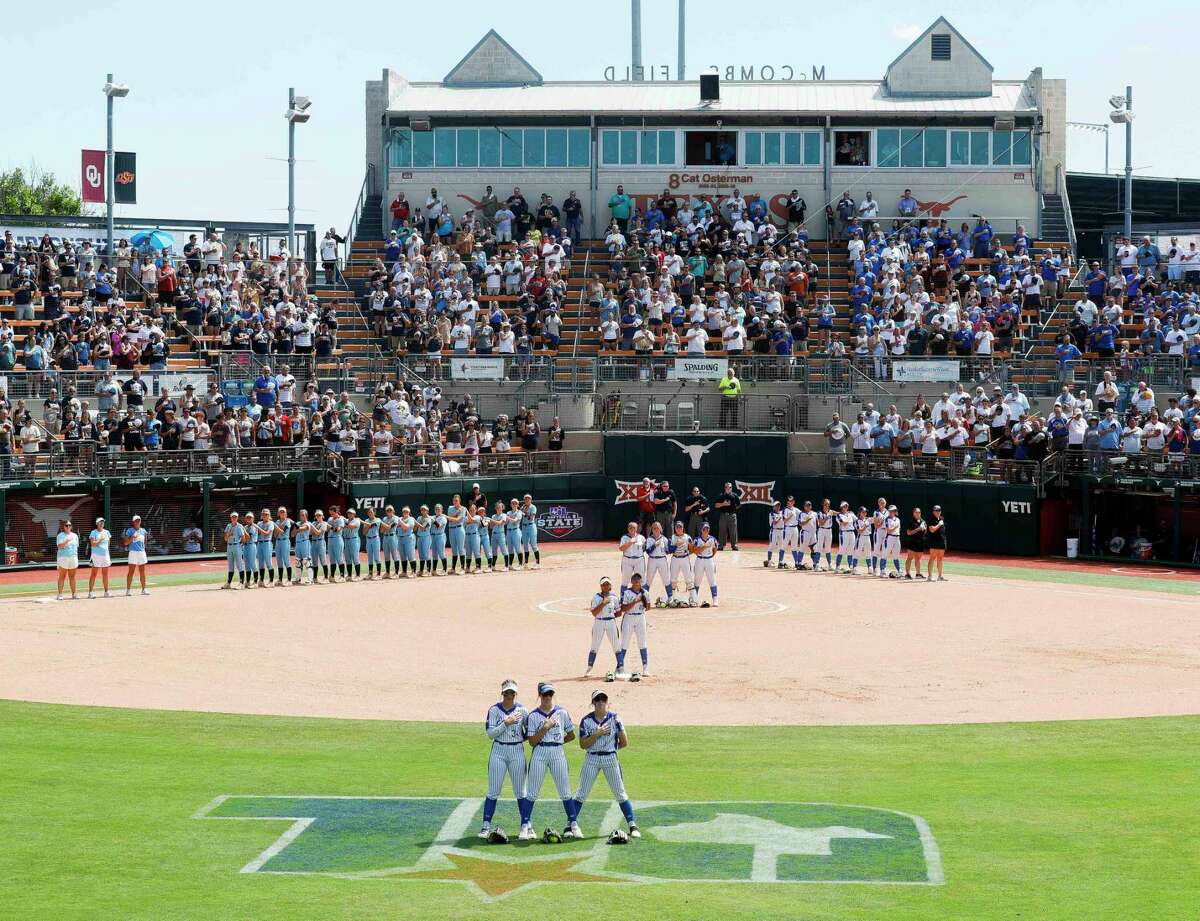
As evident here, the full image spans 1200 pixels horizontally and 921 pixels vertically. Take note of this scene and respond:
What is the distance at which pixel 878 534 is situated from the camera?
39.0 metres

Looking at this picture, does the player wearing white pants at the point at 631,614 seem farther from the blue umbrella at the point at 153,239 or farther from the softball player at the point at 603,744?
the blue umbrella at the point at 153,239

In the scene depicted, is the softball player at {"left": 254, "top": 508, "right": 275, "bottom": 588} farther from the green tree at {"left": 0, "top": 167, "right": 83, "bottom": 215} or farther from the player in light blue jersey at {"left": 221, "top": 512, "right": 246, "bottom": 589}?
the green tree at {"left": 0, "top": 167, "right": 83, "bottom": 215}

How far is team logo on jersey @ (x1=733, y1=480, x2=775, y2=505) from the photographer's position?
47.5 metres

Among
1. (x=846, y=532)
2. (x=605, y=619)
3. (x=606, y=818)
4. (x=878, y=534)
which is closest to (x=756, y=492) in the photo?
(x=846, y=532)

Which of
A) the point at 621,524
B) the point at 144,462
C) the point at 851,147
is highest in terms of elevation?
the point at 851,147

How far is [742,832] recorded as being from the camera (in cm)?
1722

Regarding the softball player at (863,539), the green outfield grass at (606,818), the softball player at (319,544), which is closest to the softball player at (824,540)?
the softball player at (863,539)

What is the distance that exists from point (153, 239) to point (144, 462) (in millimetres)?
17888

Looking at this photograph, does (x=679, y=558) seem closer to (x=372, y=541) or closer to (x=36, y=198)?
(x=372, y=541)

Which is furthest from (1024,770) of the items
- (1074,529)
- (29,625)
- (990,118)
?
(990,118)

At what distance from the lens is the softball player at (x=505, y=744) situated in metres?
16.5

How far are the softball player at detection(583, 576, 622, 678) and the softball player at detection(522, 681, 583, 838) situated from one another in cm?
813

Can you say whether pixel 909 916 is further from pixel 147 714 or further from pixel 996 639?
pixel 996 639

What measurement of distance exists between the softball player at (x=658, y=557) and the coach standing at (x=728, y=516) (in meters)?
11.0
